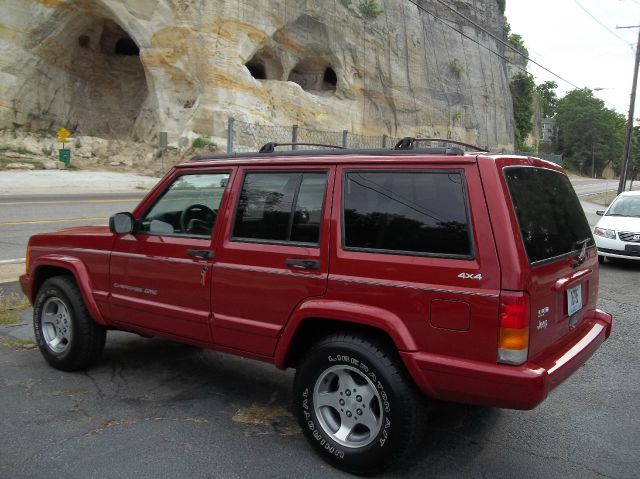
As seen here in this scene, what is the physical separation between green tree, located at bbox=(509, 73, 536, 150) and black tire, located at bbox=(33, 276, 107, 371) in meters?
62.4

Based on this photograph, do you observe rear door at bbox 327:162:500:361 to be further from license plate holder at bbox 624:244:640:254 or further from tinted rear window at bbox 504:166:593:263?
license plate holder at bbox 624:244:640:254

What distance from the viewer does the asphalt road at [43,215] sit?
1109 cm

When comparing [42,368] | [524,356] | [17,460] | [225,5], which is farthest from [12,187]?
[524,356]

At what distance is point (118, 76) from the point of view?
122ft

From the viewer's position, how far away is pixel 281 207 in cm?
366

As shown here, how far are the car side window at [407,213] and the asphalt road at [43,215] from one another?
25.8 feet

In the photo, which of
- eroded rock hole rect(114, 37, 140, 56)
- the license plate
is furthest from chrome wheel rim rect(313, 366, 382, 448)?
eroded rock hole rect(114, 37, 140, 56)

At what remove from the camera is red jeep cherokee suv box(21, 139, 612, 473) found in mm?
2871

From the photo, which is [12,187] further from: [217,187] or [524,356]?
[524,356]

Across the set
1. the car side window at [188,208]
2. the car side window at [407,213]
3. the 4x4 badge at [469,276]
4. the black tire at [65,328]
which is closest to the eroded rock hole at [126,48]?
the black tire at [65,328]

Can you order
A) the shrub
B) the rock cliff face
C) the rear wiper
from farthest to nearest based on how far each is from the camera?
the rock cliff face, the shrub, the rear wiper

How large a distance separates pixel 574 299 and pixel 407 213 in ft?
3.87

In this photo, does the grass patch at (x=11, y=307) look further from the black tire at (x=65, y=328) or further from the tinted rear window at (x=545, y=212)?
the tinted rear window at (x=545, y=212)

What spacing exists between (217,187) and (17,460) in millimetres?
2054
